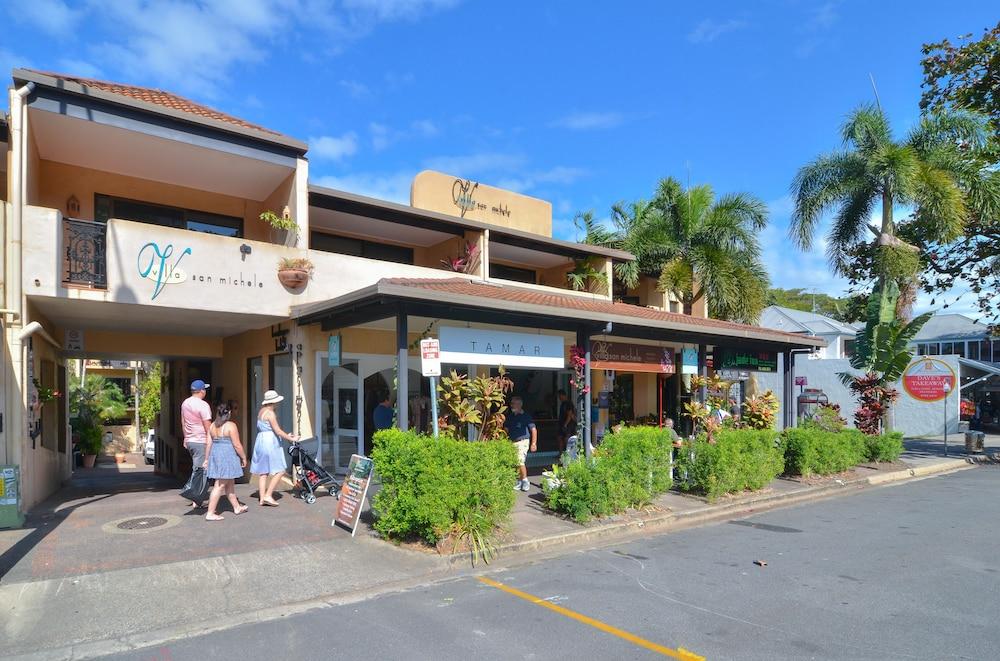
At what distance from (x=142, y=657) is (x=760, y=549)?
691cm

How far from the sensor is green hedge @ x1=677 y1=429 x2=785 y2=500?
1123 centimetres

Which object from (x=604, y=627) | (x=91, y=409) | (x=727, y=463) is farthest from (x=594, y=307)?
(x=91, y=409)

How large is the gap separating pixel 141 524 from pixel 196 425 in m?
1.56

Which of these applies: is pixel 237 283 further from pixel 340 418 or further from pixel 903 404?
pixel 903 404

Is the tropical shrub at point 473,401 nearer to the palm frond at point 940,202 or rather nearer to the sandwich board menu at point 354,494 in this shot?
the sandwich board menu at point 354,494

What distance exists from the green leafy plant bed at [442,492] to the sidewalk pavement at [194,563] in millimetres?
275

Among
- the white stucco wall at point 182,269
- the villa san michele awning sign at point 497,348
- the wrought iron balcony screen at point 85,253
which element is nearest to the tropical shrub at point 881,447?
the villa san michele awning sign at point 497,348

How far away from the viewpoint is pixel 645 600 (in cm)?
617

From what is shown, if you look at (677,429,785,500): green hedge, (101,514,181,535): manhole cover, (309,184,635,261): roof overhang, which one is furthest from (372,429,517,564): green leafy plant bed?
(309,184,635,261): roof overhang

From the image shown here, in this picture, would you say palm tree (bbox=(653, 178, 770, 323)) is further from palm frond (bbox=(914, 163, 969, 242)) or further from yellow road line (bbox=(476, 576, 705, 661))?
yellow road line (bbox=(476, 576, 705, 661))

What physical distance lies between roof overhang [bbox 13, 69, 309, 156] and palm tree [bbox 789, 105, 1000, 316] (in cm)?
1564

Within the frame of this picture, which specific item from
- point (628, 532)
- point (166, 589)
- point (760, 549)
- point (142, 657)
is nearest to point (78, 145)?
point (166, 589)

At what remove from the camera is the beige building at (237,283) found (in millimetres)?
9250

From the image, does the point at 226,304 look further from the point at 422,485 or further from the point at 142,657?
the point at 142,657
